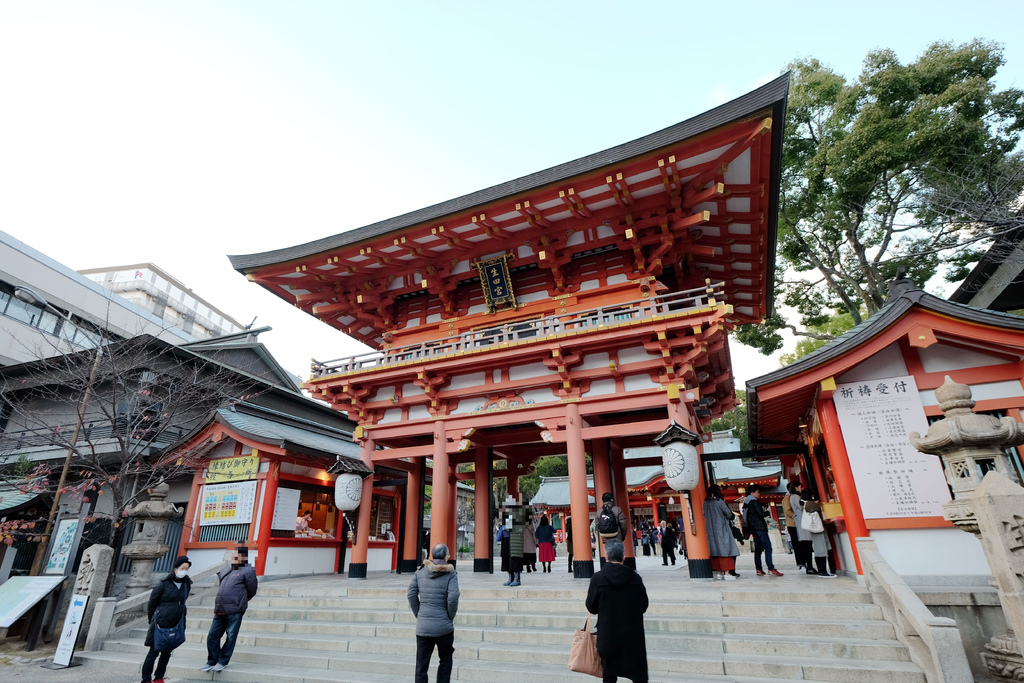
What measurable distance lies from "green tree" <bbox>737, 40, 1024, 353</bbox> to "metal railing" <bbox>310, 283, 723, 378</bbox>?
643 centimetres

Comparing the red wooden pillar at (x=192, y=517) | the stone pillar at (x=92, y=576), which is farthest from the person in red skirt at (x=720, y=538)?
the red wooden pillar at (x=192, y=517)

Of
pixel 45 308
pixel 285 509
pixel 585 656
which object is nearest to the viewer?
pixel 585 656

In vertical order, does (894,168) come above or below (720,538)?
above

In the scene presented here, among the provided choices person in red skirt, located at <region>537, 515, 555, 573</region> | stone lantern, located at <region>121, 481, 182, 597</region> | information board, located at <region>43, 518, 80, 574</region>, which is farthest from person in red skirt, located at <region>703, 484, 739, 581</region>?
information board, located at <region>43, 518, 80, 574</region>

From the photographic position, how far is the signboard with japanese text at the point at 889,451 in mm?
7410

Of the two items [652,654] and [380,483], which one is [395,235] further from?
[652,654]

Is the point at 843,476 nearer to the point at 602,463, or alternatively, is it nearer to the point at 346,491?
the point at 602,463

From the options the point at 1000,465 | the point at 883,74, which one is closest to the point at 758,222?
the point at 1000,465

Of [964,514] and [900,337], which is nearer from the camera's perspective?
[964,514]

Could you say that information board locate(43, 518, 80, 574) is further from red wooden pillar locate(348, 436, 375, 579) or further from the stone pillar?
red wooden pillar locate(348, 436, 375, 579)

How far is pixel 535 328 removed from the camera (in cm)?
1112

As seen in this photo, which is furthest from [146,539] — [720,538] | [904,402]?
[904,402]

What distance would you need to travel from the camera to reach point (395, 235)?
12.2m

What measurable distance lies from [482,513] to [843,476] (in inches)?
353
